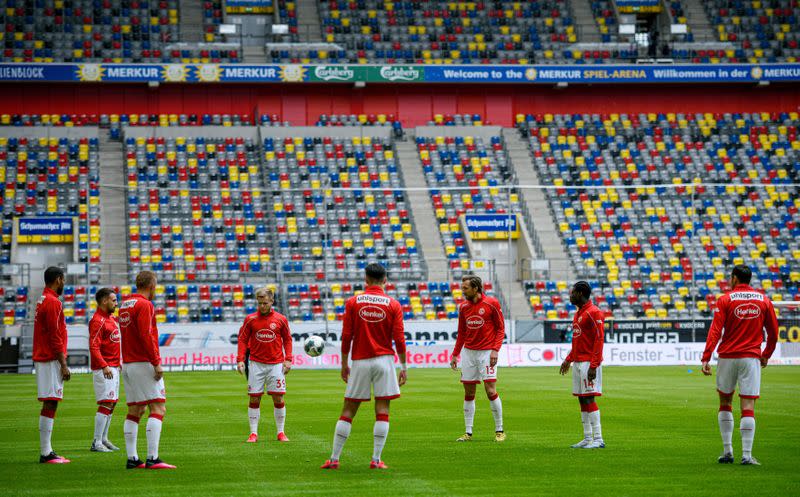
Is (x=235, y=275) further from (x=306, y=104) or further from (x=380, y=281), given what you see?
(x=380, y=281)

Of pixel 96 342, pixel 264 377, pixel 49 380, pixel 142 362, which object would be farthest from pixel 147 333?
pixel 264 377

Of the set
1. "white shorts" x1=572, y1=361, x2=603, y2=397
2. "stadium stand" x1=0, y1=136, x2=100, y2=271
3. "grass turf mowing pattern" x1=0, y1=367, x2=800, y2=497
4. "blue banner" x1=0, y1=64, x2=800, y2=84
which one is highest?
"blue banner" x1=0, y1=64, x2=800, y2=84

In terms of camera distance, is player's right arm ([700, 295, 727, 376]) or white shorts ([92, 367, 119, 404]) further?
white shorts ([92, 367, 119, 404])

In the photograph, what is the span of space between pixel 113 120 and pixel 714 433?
4167 cm

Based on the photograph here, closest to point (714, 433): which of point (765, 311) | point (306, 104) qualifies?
point (765, 311)

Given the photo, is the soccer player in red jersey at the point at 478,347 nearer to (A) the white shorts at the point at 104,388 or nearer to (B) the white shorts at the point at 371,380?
(B) the white shorts at the point at 371,380

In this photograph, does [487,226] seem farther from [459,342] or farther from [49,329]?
[49,329]

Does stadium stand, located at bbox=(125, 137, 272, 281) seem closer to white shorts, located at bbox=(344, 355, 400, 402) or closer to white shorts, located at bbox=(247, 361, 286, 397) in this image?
white shorts, located at bbox=(247, 361, 286, 397)

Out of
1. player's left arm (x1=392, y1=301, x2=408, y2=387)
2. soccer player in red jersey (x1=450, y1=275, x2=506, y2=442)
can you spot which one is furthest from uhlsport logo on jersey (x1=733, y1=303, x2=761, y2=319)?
player's left arm (x1=392, y1=301, x2=408, y2=387)

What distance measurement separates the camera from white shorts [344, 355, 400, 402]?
38.5ft

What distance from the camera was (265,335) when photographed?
1533 cm

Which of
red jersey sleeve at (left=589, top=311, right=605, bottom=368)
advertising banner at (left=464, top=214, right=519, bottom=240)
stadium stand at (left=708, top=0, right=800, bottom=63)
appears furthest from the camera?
stadium stand at (left=708, top=0, right=800, bottom=63)

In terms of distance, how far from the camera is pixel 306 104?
54.8m

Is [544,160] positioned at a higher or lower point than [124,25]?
lower
